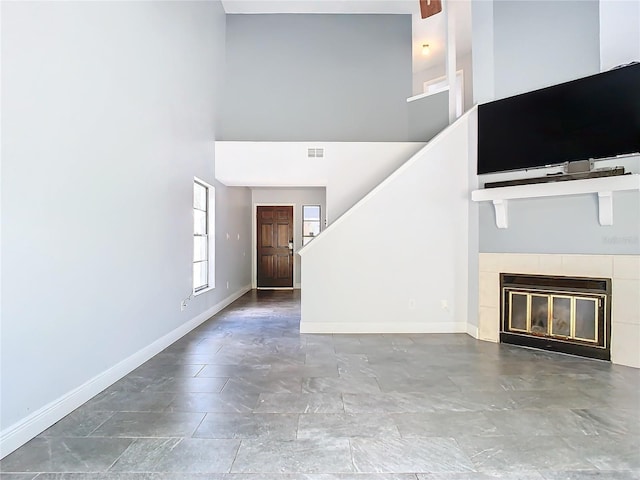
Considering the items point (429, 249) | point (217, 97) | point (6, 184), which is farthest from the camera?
point (217, 97)

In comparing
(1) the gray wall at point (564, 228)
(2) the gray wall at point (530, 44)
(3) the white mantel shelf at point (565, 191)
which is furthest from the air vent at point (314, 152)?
(1) the gray wall at point (564, 228)

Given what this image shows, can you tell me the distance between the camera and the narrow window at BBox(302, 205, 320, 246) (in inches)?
403

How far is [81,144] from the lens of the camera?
2.84 metres

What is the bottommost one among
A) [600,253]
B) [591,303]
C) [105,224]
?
[591,303]

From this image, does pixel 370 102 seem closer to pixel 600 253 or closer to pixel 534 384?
pixel 600 253

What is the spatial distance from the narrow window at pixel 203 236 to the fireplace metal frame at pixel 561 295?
416cm

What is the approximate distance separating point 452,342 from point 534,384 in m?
1.42

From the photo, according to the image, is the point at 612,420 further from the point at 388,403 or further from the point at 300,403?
the point at 300,403

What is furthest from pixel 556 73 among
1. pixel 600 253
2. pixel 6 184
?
pixel 6 184

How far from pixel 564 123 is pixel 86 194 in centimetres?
456

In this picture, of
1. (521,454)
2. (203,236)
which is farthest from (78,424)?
(203,236)

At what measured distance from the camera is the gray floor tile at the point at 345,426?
2.43 m

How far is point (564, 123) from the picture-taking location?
4129mm

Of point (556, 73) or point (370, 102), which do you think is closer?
point (556, 73)
